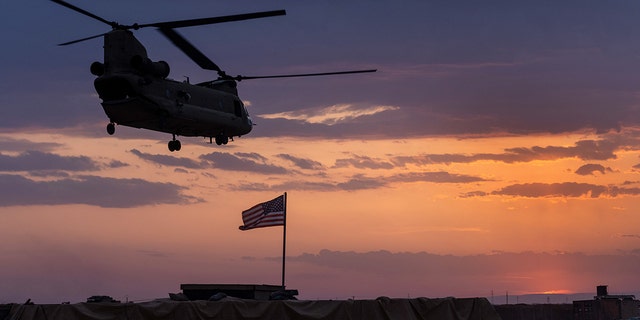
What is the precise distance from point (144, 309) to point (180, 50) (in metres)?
27.6

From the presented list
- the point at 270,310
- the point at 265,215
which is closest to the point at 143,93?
the point at 265,215

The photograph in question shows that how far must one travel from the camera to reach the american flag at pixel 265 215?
4775 cm

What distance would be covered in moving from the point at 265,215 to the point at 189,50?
10256mm

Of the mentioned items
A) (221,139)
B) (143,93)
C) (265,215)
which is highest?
(143,93)

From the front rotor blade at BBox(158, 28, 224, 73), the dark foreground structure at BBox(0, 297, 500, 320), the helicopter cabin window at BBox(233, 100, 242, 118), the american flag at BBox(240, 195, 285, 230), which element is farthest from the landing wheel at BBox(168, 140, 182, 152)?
the dark foreground structure at BBox(0, 297, 500, 320)

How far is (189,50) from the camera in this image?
168 feet

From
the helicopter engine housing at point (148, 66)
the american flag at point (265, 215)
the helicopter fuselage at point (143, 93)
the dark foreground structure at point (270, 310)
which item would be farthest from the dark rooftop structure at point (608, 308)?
the helicopter engine housing at point (148, 66)

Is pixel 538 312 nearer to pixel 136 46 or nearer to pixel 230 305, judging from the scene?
pixel 136 46

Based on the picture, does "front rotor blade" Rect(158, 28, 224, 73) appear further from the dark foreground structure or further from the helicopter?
the dark foreground structure

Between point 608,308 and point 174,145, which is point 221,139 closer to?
point 174,145

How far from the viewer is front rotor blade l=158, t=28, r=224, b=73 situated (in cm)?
4894

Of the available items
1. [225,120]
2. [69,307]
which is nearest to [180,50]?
[225,120]

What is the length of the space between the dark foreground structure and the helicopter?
17352mm

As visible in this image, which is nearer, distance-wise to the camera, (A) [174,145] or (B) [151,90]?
(B) [151,90]
